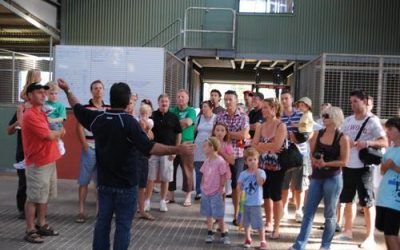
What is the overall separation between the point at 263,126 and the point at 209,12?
13913mm

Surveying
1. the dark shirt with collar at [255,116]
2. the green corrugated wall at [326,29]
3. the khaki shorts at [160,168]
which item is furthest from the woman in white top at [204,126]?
the green corrugated wall at [326,29]

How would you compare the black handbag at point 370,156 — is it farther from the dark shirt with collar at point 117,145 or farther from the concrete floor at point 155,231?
the dark shirt with collar at point 117,145

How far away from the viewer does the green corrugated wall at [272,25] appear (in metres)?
19.7

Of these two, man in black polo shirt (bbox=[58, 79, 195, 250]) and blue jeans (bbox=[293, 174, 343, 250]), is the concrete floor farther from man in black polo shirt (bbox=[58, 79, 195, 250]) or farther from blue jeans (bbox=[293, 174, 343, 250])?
man in black polo shirt (bbox=[58, 79, 195, 250])

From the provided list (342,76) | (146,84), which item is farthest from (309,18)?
(146,84)

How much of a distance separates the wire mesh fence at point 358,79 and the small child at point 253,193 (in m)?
5.33

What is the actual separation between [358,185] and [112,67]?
6.32 meters

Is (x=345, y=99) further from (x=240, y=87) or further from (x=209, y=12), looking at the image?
(x=240, y=87)

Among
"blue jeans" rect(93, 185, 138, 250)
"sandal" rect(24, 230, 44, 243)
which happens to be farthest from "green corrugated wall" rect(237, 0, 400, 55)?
"blue jeans" rect(93, 185, 138, 250)

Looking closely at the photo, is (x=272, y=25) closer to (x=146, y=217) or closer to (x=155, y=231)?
(x=146, y=217)

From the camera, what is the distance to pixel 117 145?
4680mm

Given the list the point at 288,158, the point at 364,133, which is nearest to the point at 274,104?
the point at 288,158

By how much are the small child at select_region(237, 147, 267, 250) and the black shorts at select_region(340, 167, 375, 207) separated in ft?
3.75

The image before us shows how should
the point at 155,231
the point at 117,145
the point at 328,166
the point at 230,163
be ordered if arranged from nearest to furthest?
the point at 117,145 < the point at 328,166 < the point at 155,231 < the point at 230,163
